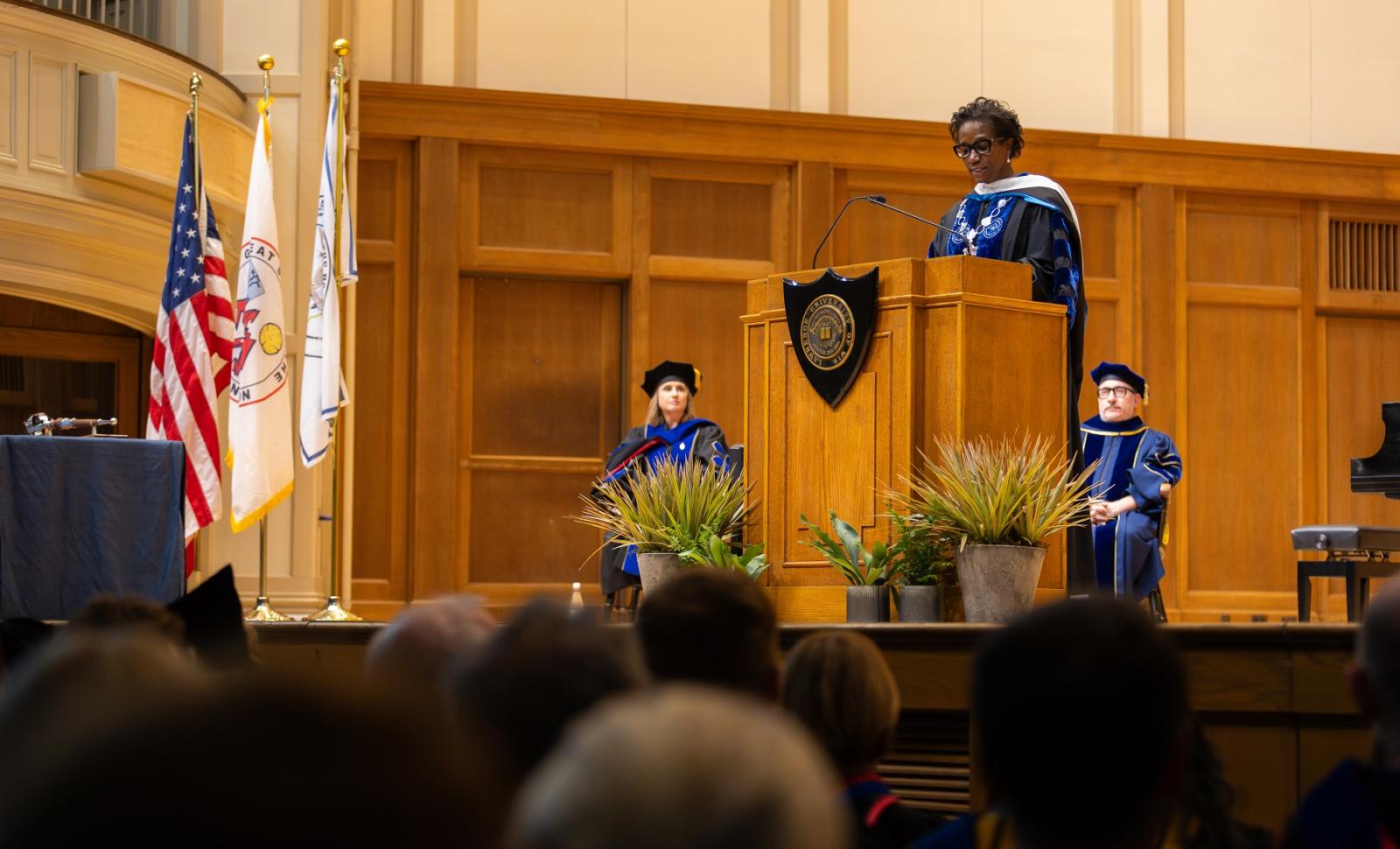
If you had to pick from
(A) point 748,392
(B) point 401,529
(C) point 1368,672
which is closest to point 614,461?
(B) point 401,529

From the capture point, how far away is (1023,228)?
5570 mm

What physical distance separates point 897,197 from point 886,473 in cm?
570

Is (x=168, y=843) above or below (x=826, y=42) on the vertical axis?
below

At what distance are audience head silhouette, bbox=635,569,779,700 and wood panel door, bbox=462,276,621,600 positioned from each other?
7840mm

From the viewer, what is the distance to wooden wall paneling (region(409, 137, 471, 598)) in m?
9.84

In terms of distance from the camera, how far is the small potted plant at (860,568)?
5.01 metres

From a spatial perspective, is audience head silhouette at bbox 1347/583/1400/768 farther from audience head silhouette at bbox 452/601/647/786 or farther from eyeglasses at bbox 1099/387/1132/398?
eyeglasses at bbox 1099/387/1132/398

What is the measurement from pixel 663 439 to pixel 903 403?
10.6ft

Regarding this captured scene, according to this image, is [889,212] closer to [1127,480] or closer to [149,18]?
[1127,480]

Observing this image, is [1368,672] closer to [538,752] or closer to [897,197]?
[538,752]

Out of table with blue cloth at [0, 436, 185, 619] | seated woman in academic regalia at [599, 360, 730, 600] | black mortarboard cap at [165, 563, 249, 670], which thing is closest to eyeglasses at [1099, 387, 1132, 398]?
seated woman in academic regalia at [599, 360, 730, 600]

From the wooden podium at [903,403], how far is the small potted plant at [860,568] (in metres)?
0.08

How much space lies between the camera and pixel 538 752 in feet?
4.75

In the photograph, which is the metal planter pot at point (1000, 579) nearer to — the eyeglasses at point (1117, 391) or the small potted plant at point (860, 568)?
the small potted plant at point (860, 568)
